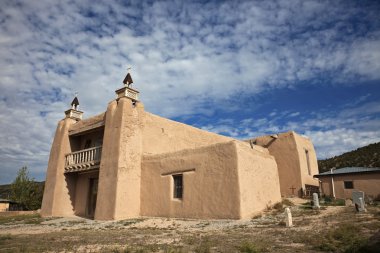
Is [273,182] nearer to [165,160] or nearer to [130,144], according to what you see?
[165,160]

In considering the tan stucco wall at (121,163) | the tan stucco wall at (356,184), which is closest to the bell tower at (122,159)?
the tan stucco wall at (121,163)

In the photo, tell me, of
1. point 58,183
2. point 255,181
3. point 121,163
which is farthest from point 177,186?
point 58,183

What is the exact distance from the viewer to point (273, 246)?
759 centimetres

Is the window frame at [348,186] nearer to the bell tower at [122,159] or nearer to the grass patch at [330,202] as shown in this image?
the grass patch at [330,202]

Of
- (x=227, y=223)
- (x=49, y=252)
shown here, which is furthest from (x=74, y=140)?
(x=49, y=252)

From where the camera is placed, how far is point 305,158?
23547 mm

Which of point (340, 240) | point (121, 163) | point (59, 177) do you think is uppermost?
point (121, 163)

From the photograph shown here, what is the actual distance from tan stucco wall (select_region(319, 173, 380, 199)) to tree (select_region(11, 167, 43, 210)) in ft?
90.9

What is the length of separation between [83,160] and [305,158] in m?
16.6

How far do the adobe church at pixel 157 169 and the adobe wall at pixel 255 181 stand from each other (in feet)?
0.16

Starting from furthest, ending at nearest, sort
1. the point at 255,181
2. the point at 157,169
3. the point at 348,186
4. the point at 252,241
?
the point at 348,186 < the point at 157,169 < the point at 255,181 < the point at 252,241

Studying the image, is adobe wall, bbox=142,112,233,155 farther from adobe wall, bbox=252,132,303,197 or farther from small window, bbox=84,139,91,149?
small window, bbox=84,139,91,149

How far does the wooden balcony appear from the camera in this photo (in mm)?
19031

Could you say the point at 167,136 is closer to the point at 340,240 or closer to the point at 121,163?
the point at 121,163
